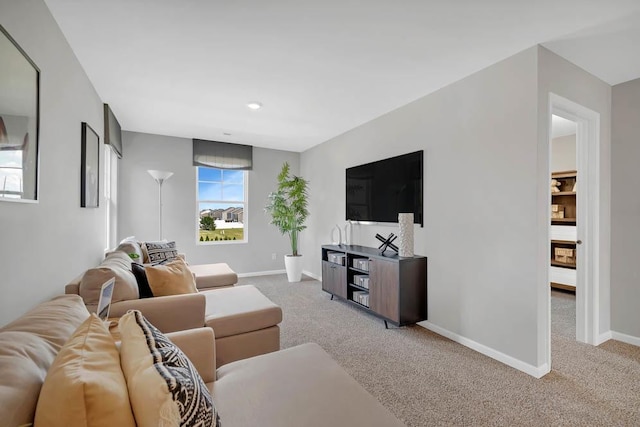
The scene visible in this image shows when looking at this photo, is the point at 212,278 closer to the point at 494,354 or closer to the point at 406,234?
the point at 406,234

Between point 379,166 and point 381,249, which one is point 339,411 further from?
point 379,166

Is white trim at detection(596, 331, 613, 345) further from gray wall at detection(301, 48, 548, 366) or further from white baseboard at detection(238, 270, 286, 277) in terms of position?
white baseboard at detection(238, 270, 286, 277)

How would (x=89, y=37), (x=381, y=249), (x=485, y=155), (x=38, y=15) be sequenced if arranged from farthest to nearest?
1. (x=381, y=249)
2. (x=485, y=155)
3. (x=89, y=37)
4. (x=38, y=15)

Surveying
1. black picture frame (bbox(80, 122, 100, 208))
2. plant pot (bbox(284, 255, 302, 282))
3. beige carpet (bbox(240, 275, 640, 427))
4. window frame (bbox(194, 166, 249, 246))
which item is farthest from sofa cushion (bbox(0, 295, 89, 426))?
window frame (bbox(194, 166, 249, 246))

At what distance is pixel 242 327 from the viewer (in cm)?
217

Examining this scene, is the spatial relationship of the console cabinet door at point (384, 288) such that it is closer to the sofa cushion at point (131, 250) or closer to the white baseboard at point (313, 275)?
the white baseboard at point (313, 275)

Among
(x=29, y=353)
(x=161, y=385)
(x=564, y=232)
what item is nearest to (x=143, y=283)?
(x=29, y=353)

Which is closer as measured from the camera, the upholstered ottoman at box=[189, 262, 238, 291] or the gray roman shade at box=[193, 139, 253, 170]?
the upholstered ottoman at box=[189, 262, 238, 291]

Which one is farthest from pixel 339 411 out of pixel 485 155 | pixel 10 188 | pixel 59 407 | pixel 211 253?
pixel 211 253

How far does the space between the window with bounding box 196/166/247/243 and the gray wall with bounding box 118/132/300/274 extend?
0.42ft

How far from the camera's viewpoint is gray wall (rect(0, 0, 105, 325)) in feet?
4.55

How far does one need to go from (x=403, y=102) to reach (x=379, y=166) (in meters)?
0.80

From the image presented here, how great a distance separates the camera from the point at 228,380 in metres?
1.32

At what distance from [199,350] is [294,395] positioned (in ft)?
1.65
